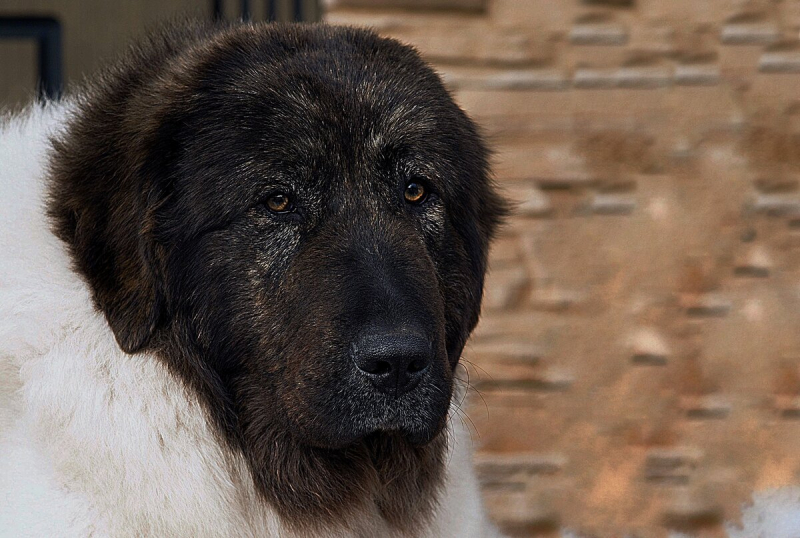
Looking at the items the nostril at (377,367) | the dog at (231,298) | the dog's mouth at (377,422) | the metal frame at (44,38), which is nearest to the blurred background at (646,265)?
the dog at (231,298)

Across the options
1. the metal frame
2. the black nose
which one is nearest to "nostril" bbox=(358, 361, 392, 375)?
the black nose

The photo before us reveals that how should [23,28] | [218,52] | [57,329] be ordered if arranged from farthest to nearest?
[23,28] → [218,52] → [57,329]

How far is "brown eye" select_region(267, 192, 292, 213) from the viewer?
2.29 metres

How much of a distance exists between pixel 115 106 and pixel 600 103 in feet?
7.57

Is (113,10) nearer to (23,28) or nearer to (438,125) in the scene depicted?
(23,28)

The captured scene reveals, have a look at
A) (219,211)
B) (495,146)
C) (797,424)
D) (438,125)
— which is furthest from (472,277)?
(797,424)

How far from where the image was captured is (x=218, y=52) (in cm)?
242

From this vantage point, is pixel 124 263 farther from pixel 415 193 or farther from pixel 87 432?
pixel 415 193

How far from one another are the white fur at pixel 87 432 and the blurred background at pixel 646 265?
1.96 meters

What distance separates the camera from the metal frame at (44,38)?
4.60 metres

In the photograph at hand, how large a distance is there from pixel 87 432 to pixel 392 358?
73cm

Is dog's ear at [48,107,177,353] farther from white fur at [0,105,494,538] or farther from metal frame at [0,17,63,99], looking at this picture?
metal frame at [0,17,63,99]

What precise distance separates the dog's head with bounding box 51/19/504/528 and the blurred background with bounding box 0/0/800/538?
1719mm

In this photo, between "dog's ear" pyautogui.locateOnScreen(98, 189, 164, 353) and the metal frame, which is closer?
Result: "dog's ear" pyautogui.locateOnScreen(98, 189, 164, 353)
